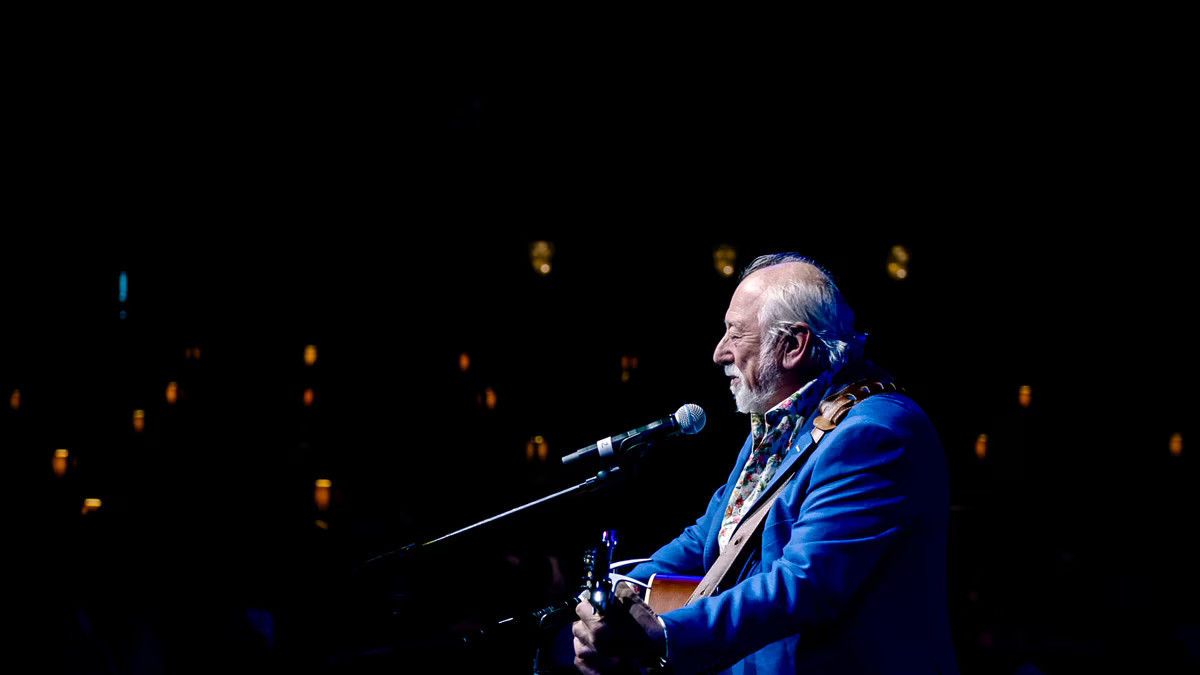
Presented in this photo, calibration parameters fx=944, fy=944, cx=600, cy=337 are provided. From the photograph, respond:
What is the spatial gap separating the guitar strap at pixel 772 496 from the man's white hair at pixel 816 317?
11 centimetres

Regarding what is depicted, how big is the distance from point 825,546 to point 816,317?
2.03ft

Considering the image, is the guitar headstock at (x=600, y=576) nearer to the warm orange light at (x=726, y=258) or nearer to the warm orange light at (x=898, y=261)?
the warm orange light at (x=726, y=258)

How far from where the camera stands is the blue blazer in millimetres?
1814

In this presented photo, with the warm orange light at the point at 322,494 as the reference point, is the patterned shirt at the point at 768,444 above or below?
above

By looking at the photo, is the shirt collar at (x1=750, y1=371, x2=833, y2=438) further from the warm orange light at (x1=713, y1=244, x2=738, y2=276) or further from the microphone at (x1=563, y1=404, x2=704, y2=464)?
Result: the warm orange light at (x1=713, y1=244, x2=738, y2=276)

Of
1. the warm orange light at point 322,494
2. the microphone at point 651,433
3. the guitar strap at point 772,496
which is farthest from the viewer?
the warm orange light at point 322,494

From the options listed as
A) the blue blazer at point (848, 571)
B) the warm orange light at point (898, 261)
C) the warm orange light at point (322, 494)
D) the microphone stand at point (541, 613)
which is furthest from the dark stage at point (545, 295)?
the blue blazer at point (848, 571)

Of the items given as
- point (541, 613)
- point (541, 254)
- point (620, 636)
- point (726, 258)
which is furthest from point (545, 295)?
point (620, 636)

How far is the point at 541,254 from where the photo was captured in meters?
11.0

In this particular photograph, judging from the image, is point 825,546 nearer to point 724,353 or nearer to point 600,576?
point 600,576

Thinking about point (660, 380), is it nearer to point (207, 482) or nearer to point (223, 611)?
point (207, 482)

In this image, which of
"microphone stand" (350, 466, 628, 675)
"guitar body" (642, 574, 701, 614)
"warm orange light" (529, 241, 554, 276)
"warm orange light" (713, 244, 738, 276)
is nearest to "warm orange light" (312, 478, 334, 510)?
"warm orange light" (529, 241, 554, 276)

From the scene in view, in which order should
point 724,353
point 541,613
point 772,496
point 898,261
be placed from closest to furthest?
point 541,613 → point 772,496 → point 724,353 → point 898,261

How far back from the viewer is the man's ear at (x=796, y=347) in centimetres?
226
